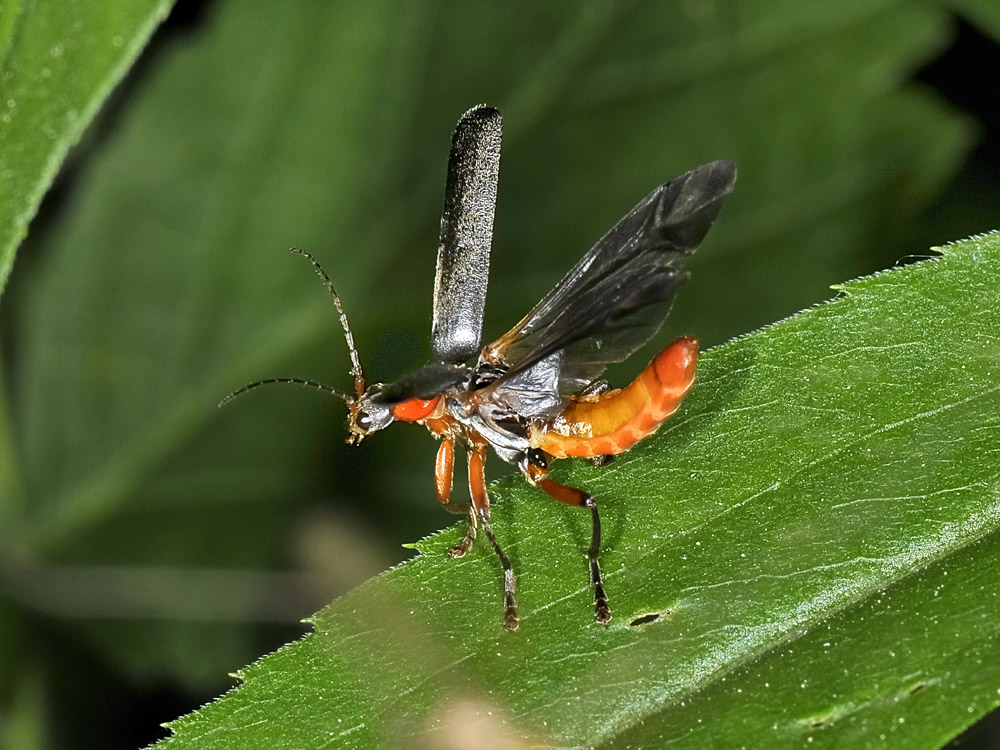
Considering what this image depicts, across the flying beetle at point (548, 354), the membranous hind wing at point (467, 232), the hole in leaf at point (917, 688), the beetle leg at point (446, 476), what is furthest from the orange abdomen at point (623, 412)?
the hole in leaf at point (917, 688)

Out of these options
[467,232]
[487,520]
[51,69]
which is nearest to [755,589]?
[487,520]

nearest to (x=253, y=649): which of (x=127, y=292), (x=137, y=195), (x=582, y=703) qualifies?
(x=127, y=292)

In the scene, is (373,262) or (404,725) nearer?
(404,725)

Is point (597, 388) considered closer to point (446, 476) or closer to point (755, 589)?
point (446, 476)

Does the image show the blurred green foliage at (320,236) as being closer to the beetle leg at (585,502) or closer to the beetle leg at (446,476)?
the beetle leg at (446,476)

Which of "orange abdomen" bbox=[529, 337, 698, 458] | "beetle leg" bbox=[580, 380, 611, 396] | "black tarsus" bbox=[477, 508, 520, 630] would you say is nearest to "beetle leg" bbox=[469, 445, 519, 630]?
"black tarsus" bbox=[477, 508, 520, 630]

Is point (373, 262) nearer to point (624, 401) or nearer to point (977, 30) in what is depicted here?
point (624, 401)

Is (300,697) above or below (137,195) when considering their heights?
below
